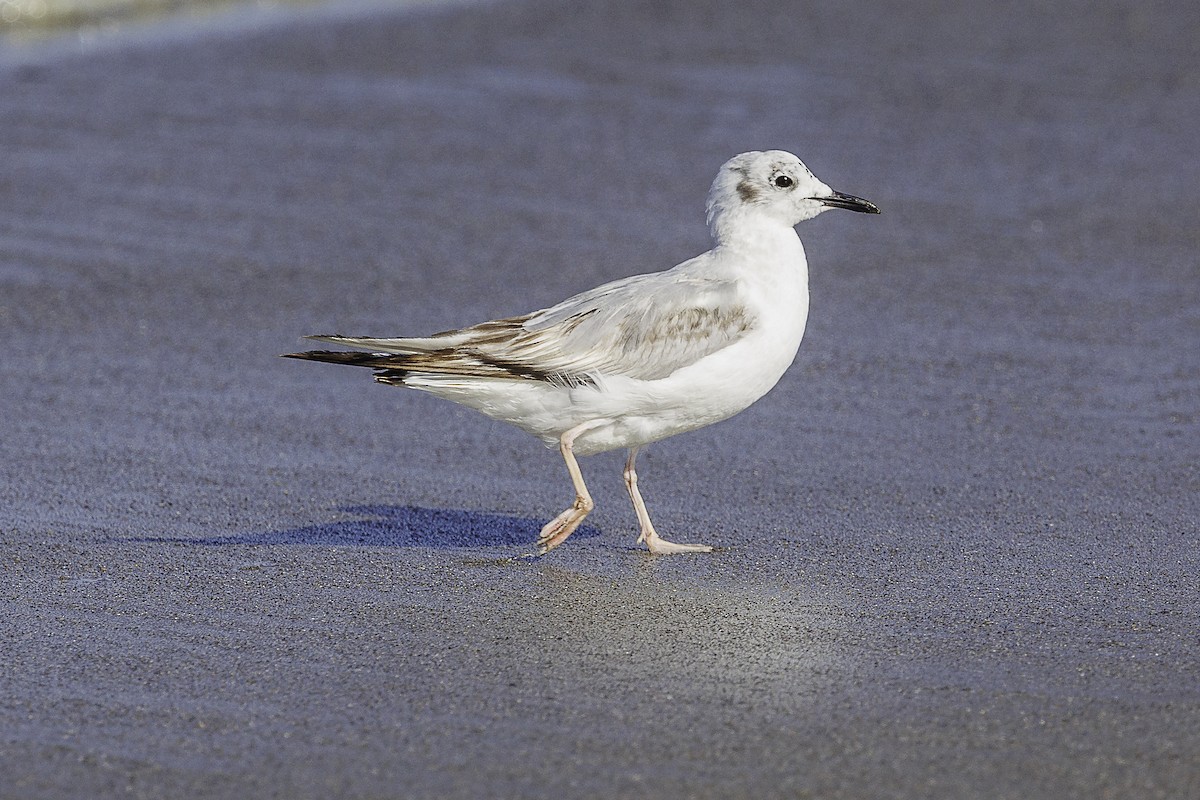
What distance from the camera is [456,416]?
23.9 ft

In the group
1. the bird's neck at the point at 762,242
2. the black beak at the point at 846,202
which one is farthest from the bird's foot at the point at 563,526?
the black beak at the point at 846,202

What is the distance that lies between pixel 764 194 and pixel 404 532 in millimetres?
1732

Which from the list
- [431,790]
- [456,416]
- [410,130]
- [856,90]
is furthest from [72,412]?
[856,90]

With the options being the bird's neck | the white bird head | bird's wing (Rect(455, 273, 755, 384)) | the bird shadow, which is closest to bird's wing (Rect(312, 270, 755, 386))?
bird's wing (Rect(455, 273, 755, 384))

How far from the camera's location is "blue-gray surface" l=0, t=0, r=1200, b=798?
4.22 meters

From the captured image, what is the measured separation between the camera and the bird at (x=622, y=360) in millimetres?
5738

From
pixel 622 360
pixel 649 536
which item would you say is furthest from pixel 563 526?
pixel 622 360

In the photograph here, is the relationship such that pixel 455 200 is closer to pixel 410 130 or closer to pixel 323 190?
pixel 323 190

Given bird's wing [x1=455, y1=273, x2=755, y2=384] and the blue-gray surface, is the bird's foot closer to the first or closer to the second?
the blue-gray surface

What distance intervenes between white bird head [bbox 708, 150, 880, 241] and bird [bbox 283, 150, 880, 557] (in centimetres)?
22

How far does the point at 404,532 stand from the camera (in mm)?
5949

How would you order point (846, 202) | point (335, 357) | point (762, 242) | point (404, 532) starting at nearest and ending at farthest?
1. point (335, 357)
2. point (404, 532)
3. point (762, 242)
4. point (846, 202)

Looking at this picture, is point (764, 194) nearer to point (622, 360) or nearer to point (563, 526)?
point (622, 360)

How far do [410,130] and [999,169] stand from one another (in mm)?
3857
